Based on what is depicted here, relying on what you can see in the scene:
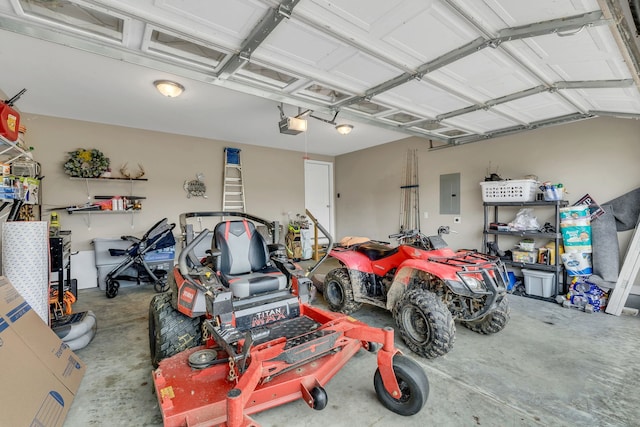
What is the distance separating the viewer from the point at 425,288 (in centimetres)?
269

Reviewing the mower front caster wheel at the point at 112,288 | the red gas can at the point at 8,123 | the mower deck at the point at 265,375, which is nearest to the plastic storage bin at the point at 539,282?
the mower deck at the point at 265,375

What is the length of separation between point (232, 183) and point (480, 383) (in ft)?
17.3

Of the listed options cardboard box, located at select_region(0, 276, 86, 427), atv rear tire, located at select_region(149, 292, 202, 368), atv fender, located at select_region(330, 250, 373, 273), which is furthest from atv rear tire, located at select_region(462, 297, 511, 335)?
cardboard box, located at select_region(0, 276, 86, 427)

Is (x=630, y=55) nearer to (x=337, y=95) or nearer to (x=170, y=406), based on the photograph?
(x=337, y=95)

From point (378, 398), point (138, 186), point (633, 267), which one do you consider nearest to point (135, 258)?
point (138, 186)

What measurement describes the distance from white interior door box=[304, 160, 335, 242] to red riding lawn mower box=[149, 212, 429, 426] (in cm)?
466

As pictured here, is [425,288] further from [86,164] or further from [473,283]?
[86,164]

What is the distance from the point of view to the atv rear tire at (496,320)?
270 centimetres

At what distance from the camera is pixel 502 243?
450 cm

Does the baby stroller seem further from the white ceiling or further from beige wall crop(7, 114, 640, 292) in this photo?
the white ceiling

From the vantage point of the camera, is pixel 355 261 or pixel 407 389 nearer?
pixel 407 389

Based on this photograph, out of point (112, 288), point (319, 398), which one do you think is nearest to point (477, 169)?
point (319, 398)

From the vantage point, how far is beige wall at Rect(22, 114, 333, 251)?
14.3 feet

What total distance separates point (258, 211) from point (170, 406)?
5.07 metres
